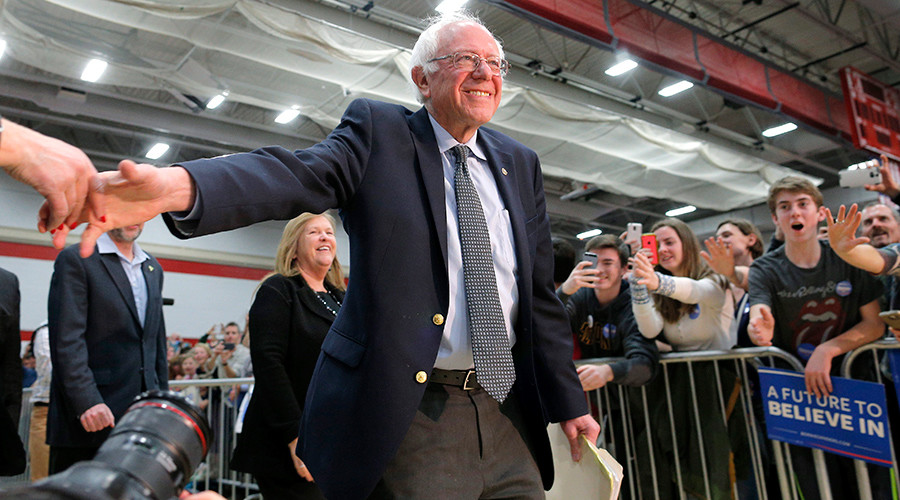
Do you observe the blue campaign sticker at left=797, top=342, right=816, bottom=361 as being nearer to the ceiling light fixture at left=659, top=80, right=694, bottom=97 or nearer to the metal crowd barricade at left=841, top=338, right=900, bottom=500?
the metal crowd barricade at left=841, top=338, right=900, bottom=500

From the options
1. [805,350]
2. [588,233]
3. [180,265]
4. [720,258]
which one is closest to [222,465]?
[720,258]

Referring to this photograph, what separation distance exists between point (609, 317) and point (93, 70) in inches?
182

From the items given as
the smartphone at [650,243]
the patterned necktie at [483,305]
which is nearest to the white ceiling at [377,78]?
the smartphone at [650,243]

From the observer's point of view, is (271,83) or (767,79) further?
(767,79)

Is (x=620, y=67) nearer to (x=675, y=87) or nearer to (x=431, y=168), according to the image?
(x=675, y=87)

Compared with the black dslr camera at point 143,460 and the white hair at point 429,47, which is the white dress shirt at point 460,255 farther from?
the black dslr camera at point 143,460

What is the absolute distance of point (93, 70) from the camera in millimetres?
5457

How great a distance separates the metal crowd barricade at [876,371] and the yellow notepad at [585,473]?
1.78 metres

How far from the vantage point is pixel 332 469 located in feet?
4.33

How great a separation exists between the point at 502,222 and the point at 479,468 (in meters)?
0.57

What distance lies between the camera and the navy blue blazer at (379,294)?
1240 millimetres

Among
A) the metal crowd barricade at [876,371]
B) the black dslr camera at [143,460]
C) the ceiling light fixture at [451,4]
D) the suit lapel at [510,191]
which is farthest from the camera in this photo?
the ceiling light fixture at [451,4]

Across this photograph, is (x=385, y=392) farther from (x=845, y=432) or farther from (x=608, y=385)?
(x=608, y=385)

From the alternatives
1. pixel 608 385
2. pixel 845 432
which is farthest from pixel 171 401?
pixel 608 385
